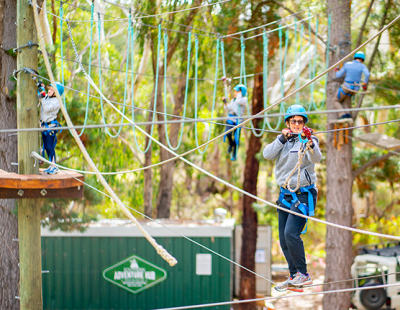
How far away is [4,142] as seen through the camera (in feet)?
18.2

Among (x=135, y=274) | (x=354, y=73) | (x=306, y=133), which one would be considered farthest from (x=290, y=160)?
(x=135, y=274)

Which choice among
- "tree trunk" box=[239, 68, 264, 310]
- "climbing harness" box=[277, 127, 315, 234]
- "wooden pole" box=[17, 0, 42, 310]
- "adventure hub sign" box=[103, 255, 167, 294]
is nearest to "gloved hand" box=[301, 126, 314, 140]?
"climbing harness" box=[277, 127, 315, 234]

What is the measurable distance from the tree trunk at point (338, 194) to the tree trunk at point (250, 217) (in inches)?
103

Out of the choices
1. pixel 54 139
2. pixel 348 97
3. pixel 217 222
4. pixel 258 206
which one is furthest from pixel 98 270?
pixel 348 97

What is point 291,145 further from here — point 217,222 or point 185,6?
point 185,6

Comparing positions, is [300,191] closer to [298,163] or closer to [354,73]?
[298,163]

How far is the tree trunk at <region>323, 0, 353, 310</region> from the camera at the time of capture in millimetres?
7652

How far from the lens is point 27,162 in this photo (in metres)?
4.24

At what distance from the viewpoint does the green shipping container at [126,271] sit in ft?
27.7

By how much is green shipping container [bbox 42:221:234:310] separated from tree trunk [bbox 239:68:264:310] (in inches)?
76.4

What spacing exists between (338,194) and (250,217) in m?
3.13

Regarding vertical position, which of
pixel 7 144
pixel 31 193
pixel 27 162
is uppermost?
pixel 7 144

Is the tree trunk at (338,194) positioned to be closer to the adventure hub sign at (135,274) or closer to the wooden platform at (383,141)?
the wooden platform at (383,141)

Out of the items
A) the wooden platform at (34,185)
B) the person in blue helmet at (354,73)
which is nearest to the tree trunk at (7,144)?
the wooden platform at (34,185)
